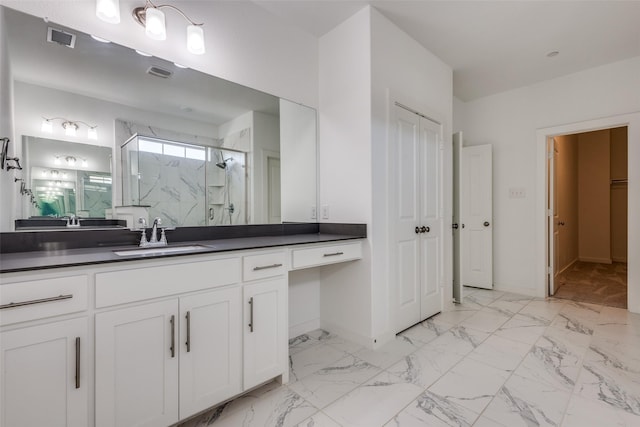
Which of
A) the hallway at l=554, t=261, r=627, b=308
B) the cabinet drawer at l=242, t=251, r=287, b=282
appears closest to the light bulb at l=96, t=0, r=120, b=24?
the cabinet drawer at l=242, t=251, r=287, b=282

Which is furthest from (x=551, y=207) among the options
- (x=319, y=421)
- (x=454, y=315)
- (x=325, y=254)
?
(x=319, y=421)

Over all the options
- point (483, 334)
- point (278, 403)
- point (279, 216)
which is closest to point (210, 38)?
point (279, 216)

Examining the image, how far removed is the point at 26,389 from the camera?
1.02 meters

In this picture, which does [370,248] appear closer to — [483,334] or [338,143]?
[338,143]

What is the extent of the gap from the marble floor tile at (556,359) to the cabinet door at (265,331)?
4.99ft

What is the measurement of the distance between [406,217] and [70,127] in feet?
7.73

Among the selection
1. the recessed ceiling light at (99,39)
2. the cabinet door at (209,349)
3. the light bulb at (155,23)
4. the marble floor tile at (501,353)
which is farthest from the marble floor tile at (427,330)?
the recessed ceiling light at (99,39)

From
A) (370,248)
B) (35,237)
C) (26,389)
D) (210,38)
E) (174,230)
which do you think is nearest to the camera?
(26,389)

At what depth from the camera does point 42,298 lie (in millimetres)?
1037

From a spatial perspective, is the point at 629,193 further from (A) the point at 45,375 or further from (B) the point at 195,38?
(A) the point at 45,375

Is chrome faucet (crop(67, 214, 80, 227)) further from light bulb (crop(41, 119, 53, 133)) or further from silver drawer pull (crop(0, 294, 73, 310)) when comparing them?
silver drawer pull (crop(0, 294, 73, 310))

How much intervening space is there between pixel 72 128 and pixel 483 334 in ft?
10.5

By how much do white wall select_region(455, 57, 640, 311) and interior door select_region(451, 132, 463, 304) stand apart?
3.04ft

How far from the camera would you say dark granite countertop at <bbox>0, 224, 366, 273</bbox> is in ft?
3.59
